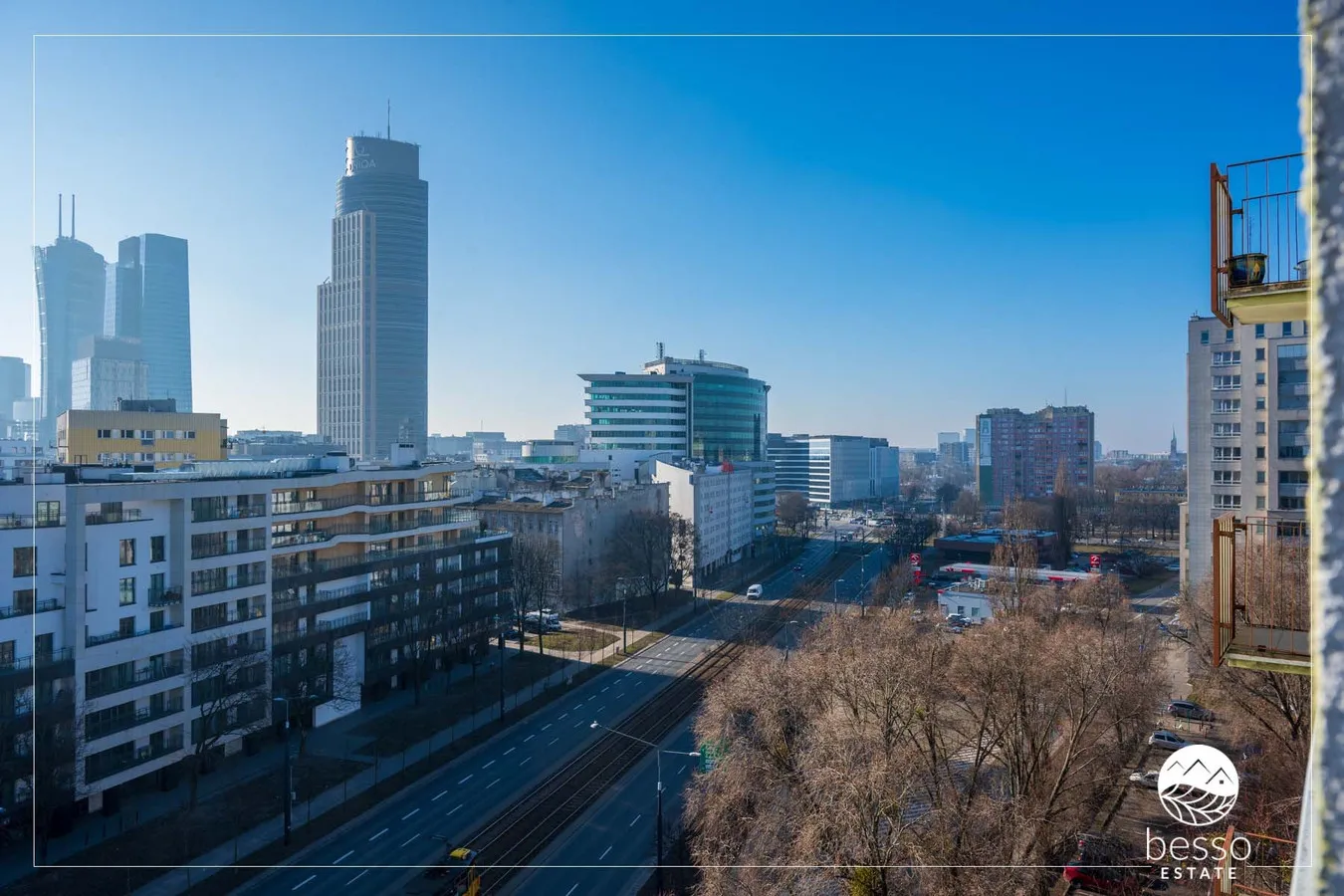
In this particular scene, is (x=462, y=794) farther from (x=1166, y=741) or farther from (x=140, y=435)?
(x=140, y=435)

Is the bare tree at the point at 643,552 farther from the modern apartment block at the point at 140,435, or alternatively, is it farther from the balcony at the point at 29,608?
the balcony at the point at 29,608

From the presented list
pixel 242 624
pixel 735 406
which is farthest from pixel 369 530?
pixel 735 406

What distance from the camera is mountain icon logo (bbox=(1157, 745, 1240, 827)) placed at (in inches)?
131

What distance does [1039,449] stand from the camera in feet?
95.2

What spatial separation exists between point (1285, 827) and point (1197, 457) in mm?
8206

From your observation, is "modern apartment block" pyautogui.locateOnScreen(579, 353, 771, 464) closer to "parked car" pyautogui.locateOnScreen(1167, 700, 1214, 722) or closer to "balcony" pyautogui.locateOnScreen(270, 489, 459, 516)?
"balcony" pyautogui.locateOnScreen(270, 489, 459, 516)

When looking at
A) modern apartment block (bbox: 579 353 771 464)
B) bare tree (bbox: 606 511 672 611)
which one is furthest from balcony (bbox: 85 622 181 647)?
modern apartment block (bbox: 579 353 771 464)

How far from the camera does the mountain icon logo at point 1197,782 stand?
3.32 m

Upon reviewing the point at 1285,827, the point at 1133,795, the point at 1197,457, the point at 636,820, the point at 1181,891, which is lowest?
the point at 636,820

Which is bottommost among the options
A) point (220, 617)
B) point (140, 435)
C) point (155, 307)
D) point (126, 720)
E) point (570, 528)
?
point (126, 720)

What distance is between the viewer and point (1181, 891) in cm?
365

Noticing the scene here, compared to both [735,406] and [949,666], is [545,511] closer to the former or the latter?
[949,666]

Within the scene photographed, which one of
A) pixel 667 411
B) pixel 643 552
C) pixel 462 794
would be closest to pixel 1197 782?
pixel 462 794

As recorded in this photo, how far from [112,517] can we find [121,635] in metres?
1.02
